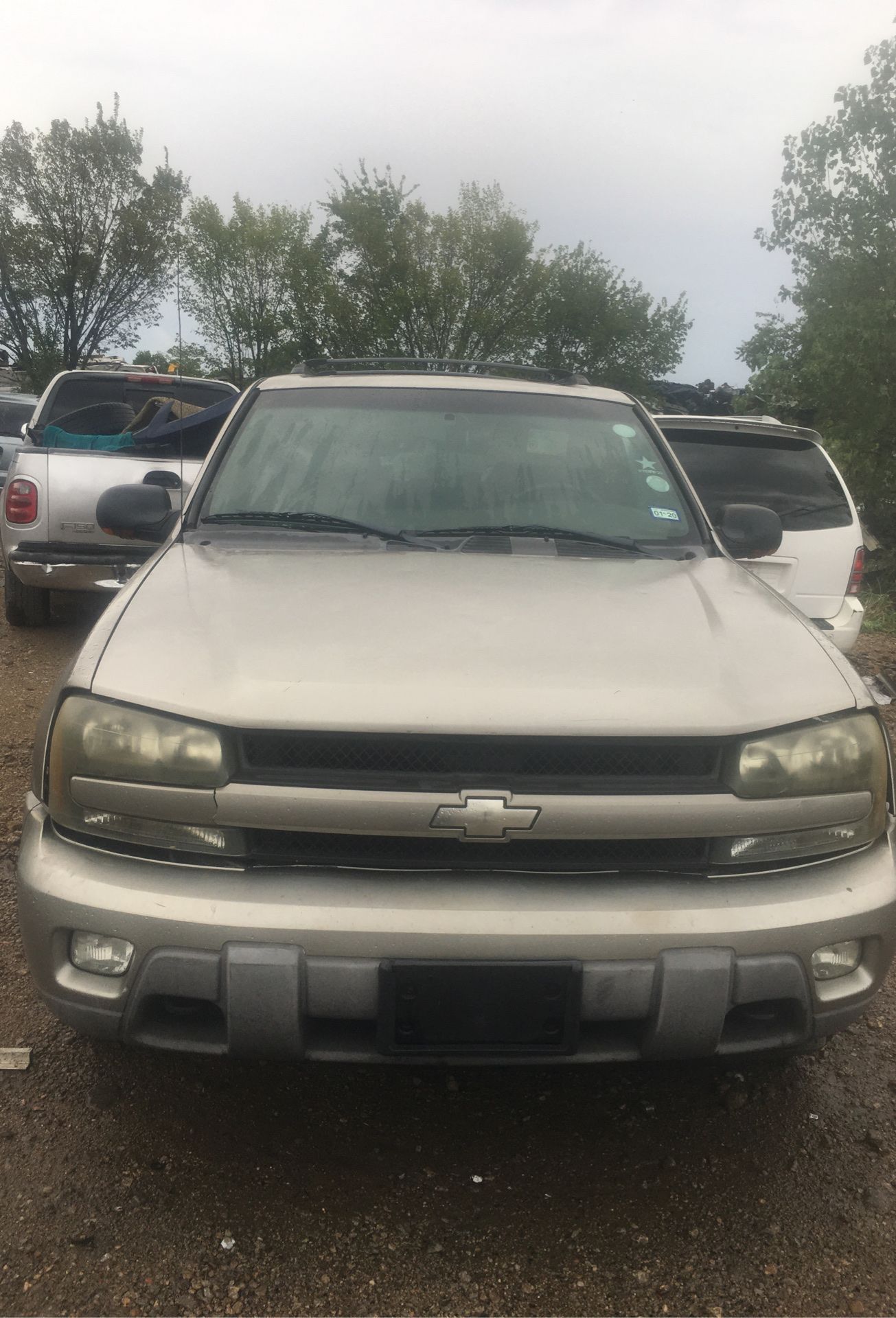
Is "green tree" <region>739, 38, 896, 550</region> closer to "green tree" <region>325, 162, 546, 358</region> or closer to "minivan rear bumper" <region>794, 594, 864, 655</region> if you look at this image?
"minivan rear bumper" <region>794, 594, 864, 655</region>

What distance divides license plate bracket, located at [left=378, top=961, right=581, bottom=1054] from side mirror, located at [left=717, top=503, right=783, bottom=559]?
1.88 meters

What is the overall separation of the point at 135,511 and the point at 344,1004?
194 cm

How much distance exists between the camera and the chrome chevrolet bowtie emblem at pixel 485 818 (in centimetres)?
195

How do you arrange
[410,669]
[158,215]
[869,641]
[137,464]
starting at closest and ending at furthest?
[410,669], [137,464], [869,641], [158,215]

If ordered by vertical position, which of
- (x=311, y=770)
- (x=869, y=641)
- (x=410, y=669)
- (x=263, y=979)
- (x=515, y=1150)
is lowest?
(x=869, y=641)

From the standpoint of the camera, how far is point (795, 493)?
5777 millimetres

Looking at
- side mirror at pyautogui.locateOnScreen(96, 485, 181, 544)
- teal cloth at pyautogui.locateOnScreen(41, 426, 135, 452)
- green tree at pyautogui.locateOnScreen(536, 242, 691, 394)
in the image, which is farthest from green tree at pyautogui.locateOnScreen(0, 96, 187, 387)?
side mirror at pyautogui.locateOnScreen(96, 485, 181, 544)

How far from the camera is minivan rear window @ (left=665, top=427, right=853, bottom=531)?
571 cm

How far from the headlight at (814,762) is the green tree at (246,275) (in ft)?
151

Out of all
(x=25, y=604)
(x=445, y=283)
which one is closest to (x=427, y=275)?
(x=445, y=283)

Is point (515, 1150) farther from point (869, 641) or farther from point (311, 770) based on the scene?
point (869, 641)

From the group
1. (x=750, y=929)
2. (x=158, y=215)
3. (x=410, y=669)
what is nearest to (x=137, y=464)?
(x=410, y=669)

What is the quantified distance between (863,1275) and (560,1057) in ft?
2.25

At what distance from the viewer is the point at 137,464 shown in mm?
6957
